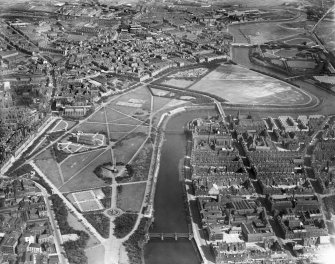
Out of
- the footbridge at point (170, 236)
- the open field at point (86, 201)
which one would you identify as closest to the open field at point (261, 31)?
the open field at point (86, 201)

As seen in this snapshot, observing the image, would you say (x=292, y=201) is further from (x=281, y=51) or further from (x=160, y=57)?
(x=281, y=51)

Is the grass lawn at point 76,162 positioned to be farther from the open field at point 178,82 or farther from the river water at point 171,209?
the open field at point 178,82

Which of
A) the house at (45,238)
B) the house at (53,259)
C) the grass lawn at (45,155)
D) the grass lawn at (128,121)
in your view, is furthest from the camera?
the grass lawn at (128,121)

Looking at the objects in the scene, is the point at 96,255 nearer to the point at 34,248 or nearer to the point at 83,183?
the point at 34,248

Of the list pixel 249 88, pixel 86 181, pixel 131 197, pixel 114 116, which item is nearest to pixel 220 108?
pixel 249 88

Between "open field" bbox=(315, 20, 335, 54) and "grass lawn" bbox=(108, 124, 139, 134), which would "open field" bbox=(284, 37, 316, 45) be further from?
"grass lawn" bbox=(108, 124, 139, 134)

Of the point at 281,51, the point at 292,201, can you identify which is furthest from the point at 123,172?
the point at 281,51
